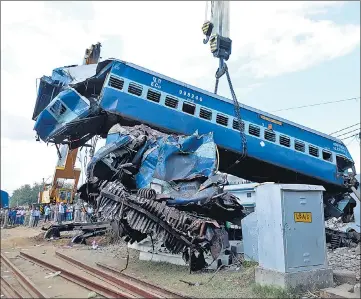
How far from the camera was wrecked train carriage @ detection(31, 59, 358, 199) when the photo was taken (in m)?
10.9

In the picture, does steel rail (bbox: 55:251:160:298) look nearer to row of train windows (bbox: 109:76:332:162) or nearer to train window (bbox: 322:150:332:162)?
row of train windows (bbox: 109:76:332:162)

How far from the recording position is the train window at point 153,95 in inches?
439

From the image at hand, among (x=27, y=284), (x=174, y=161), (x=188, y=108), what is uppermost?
(x=188, y=108)

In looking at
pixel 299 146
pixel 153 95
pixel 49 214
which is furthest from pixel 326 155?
pixel 49 214

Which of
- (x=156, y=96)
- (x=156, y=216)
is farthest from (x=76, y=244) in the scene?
(x=156, y=216)

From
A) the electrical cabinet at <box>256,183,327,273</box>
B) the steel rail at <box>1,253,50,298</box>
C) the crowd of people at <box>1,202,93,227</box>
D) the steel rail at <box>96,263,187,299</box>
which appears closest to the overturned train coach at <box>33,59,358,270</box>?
the steel rail at <box>96,263,187,299</box>

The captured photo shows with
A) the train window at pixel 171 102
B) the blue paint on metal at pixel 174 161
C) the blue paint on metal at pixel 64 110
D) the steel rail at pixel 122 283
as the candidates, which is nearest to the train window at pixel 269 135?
the train window at pixel 171 102

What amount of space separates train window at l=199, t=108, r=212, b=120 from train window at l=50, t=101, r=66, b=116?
4.49 m

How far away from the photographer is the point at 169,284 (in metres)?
5.62

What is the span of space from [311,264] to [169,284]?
229cm

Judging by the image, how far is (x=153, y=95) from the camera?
36.8 ft

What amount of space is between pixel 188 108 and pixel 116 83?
2.50 m

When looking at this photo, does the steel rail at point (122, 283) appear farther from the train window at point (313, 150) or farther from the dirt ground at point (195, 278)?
the train window at point (313, 150)

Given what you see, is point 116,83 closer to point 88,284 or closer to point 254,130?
point 254,130
